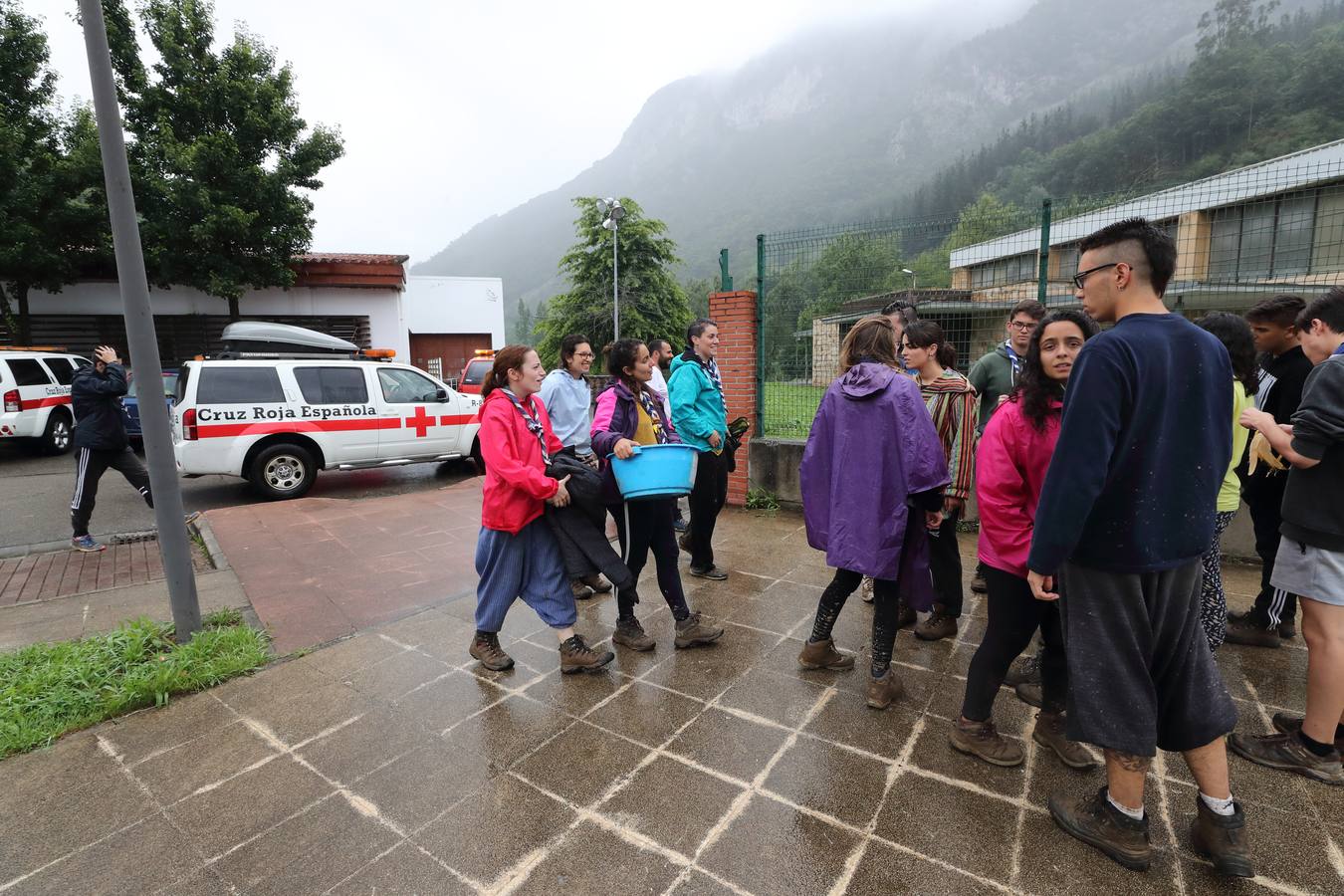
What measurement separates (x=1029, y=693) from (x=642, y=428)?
2.27m

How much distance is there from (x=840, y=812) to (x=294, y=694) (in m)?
2.56

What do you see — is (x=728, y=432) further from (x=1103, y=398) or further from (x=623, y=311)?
(x=623, y=311)

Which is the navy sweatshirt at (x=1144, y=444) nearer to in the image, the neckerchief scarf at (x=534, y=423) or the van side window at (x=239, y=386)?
the neckerchief scarf at (x=534, y=423)

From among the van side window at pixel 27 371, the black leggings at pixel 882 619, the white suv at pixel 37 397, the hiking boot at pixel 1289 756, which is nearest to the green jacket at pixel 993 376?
the black leggings at pixel 882 619

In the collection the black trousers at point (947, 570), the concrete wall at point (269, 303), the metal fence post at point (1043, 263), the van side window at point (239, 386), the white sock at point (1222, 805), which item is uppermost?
the concrete wall at point (269, 303)

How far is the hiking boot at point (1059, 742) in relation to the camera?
242 cm

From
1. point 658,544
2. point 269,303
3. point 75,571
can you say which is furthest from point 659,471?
point 269,303

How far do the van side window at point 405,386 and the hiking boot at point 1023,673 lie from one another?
26.4 feet

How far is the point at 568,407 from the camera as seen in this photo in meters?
4.15

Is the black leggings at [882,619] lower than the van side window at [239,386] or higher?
lower

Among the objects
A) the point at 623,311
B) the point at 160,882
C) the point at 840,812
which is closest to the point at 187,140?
the point at 623,311

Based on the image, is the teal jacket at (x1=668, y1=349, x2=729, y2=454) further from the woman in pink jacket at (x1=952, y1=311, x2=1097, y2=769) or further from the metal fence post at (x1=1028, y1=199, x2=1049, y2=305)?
the metal fence post at (x1=1028, y1=199, x2=1049, y2=305)

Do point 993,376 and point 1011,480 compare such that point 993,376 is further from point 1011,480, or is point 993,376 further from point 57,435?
point 57,435

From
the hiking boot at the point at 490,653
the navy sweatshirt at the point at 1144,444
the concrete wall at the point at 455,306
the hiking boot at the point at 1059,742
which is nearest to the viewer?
the navy sweatshirt at the point at 1144,444
